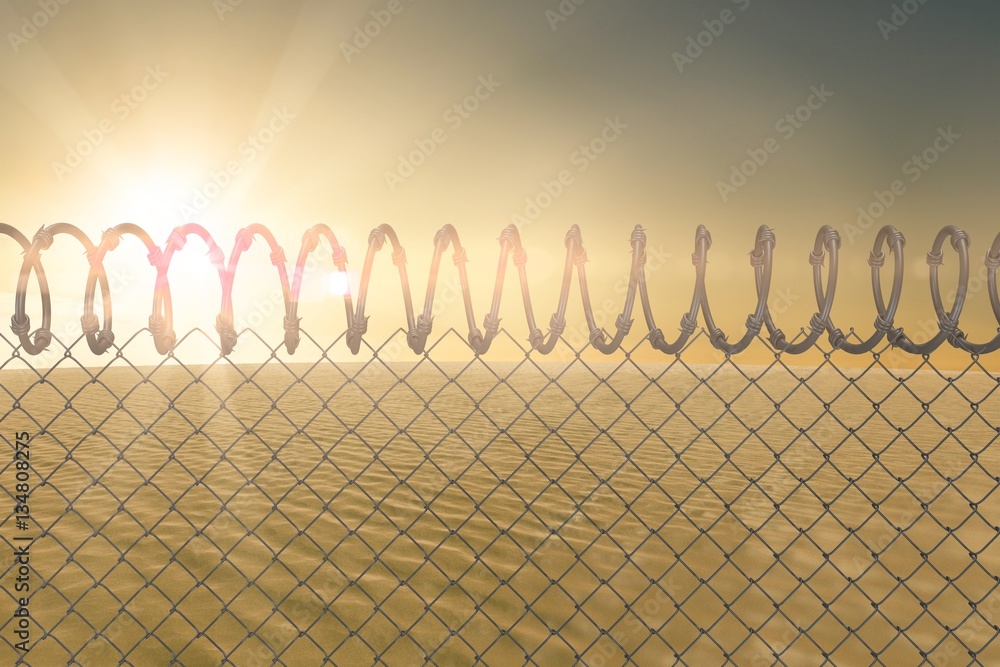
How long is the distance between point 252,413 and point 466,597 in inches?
552

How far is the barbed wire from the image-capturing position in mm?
2283

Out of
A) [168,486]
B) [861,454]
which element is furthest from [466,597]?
[861,454]

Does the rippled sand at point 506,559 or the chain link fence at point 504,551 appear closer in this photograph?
the chain link fence at point 504,551

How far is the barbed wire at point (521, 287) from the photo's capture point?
2.28 m

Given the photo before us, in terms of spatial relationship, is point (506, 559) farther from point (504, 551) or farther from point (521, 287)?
point (521, 287)

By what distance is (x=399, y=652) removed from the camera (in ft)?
12.0

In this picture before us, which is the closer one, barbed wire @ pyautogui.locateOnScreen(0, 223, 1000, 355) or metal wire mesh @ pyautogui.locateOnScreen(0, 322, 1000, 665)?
barbed wire @ pyautogui.locateOnScreen(0, 223, 1000, 355)

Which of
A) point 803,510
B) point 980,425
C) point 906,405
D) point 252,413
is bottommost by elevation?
point 252,413

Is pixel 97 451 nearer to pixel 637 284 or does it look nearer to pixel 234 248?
pixel 234 248

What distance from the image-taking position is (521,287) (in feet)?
8.05

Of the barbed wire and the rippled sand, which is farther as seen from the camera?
the rippled sand

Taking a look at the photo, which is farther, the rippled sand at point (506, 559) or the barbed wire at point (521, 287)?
the rippled sand at point (506, 559)

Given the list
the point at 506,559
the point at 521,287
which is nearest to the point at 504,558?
the point at 506,559

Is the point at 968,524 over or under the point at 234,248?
over
